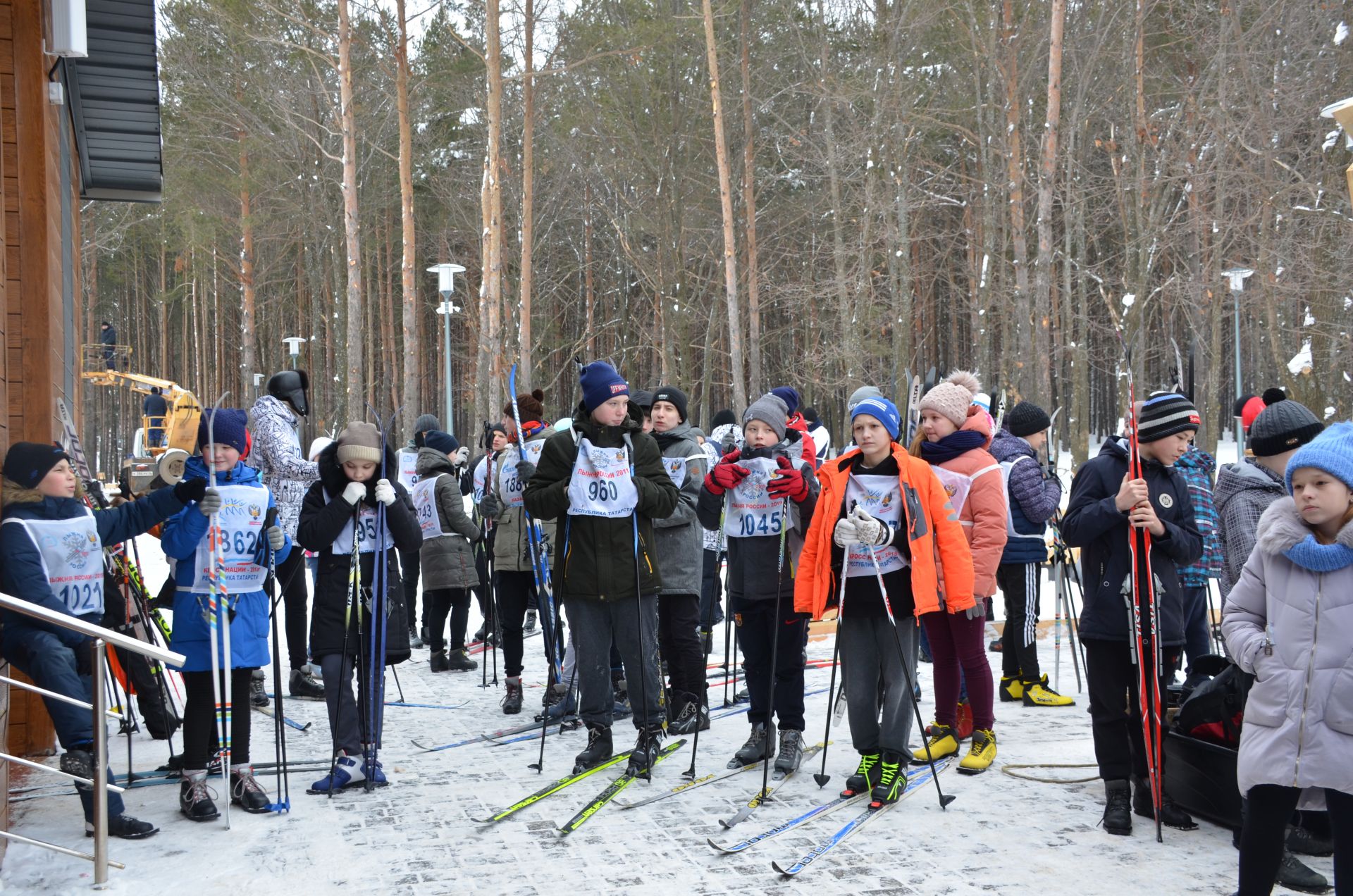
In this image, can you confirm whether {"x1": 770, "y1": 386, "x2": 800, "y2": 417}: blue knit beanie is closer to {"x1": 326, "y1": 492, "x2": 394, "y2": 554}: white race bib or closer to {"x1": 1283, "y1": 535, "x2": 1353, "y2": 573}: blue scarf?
{"x1": 326, "y1": 492, "x2": 394, "y2": 554}: white race bib

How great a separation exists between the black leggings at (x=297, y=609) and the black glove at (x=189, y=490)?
50.5 inches

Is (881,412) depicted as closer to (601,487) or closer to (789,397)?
(601,487)

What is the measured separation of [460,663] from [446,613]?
409 millimetres

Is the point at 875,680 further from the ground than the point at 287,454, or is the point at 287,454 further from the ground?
the point at 287,454

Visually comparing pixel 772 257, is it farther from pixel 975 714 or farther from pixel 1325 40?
pixel 975 714

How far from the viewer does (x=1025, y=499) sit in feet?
22.5

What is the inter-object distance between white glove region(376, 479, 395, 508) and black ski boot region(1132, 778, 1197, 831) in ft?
12.0

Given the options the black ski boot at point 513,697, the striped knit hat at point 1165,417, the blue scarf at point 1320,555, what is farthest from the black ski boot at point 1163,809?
the black ski boot at point 513,697

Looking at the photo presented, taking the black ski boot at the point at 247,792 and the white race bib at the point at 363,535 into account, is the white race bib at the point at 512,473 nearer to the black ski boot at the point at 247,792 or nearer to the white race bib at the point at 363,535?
the white race bib at the point at 363,535

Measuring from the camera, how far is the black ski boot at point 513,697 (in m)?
7.25

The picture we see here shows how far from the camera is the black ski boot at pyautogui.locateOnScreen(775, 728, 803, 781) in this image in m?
5.65

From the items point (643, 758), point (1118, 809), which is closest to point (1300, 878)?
point (1118, 809)

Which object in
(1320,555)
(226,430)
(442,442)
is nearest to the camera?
(1320,555)

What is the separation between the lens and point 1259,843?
344cm
